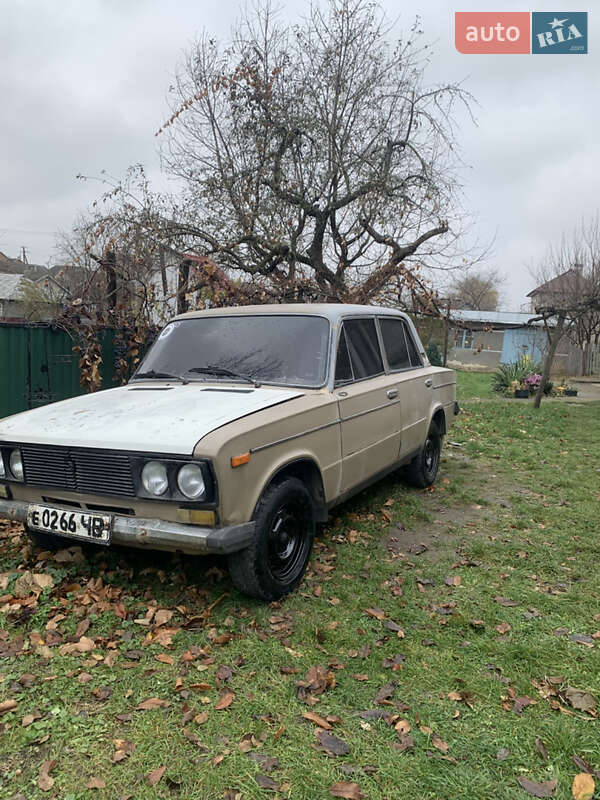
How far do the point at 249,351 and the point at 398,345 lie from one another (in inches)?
74.7

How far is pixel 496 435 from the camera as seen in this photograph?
925cm

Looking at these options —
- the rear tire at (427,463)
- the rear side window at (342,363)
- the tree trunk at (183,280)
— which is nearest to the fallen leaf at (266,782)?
the rear side window at (342,363)

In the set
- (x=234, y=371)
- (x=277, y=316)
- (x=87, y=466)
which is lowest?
(x=87, y=466)

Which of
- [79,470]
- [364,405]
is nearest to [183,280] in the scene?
[364,405]

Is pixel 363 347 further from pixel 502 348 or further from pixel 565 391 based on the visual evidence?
pixel 502 348

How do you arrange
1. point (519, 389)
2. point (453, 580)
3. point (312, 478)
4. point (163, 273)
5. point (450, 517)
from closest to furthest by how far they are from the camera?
point (312, 478) → point (453, 580) → point (450, 517) → point (163, 273) → point (519, 389)

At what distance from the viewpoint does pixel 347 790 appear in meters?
2.03

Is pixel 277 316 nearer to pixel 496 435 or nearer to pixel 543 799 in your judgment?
pixel 543 799

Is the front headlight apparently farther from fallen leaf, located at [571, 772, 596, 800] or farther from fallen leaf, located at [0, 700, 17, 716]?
fallen leaf, located at [571, 772, 596, 800]

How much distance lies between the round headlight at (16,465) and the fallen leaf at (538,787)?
300 centimetres

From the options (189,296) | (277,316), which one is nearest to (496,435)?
(189,296)

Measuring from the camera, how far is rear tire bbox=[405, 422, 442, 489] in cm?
574

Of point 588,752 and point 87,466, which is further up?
point 87,466

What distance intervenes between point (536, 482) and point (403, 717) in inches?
179
